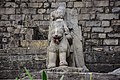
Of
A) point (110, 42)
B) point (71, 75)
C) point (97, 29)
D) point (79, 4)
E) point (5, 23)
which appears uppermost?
point (79, 4)

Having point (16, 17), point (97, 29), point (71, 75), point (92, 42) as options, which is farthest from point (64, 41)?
point (16, 17)

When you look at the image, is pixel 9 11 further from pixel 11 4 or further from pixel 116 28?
pixel 116 28

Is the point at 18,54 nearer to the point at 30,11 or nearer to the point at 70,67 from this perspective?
the point at 30,11

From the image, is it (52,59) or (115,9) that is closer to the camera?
(52,59)

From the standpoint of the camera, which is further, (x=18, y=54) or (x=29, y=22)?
(x=29, y=22)

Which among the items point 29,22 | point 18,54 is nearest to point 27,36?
point 29,22

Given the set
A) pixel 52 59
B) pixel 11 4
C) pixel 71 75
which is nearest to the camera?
pixel 71 75

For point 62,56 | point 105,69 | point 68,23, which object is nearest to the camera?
point 62,56

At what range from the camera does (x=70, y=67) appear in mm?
5984

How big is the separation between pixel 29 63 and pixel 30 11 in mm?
3431

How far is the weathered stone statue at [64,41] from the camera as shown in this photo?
6195 mm

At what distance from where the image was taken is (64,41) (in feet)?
20.5

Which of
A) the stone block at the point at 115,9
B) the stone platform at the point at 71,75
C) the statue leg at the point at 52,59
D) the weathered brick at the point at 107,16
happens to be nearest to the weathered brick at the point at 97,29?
the weathered brick at the point at 107,16

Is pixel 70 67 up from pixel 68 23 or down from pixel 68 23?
down
